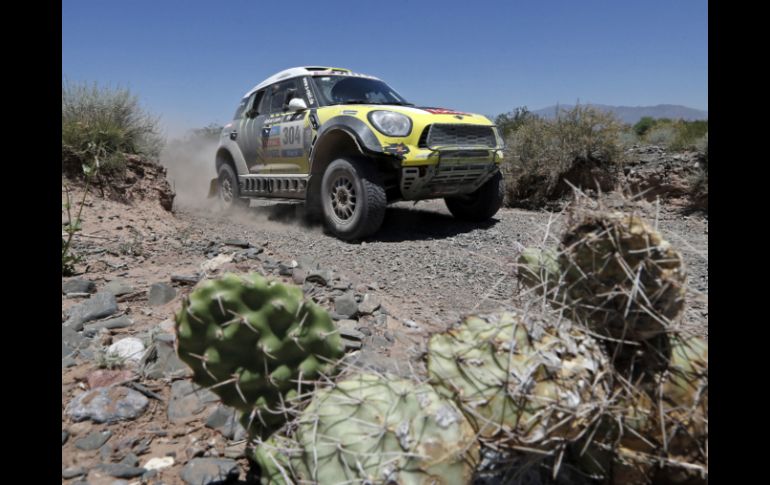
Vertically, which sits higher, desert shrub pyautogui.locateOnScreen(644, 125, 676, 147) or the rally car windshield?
desert shrub pyautogui.locateOnScreen(644, 125, 676, 147)

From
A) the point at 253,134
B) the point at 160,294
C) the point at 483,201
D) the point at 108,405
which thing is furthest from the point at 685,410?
the point at 253,134

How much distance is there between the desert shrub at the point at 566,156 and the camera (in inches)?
411

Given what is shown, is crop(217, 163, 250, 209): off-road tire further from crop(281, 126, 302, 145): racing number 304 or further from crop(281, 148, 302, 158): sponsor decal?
crop(281, 126, 302, 145): racing number 304

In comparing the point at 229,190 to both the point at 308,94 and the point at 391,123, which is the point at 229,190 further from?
the point at 391,123

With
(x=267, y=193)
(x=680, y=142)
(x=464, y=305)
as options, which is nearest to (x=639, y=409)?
(x=464, y=305)

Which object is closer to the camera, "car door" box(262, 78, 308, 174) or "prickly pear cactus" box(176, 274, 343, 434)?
"prickly pear cactus" box(176, 274, 343, 434)

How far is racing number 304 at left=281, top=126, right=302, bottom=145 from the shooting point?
6.80m

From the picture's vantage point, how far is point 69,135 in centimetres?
693

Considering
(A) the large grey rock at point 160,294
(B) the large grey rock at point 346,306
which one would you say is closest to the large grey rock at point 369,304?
(B) the large grey rock at point 346,306

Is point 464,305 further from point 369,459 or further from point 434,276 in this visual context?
point 369,459

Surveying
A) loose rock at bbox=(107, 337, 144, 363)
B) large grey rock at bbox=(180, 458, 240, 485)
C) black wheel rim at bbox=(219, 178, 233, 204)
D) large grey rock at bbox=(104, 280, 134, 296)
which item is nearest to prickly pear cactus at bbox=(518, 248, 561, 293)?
large grey rock at bbox=(180, 458, 240, 485)

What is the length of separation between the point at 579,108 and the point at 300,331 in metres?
10.4

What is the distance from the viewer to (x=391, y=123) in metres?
5.70

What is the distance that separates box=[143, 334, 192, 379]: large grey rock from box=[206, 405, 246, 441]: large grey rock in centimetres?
42
